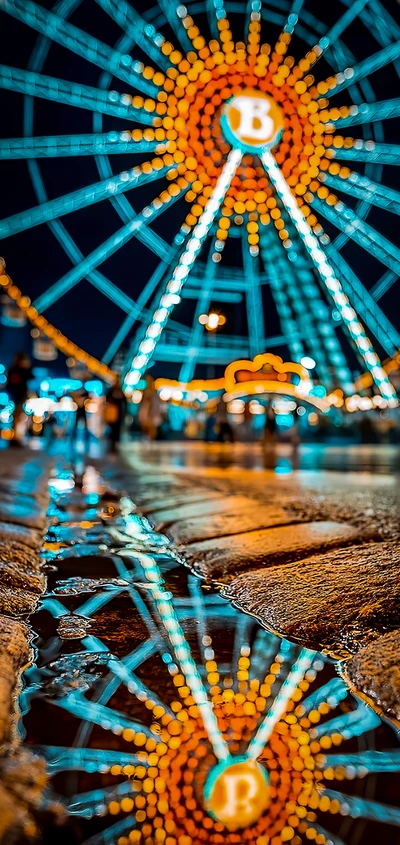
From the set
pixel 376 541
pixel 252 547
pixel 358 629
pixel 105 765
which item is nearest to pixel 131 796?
pixel 105 765

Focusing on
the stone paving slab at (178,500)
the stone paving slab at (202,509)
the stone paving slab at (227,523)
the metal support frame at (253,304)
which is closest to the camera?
the stone paving slab at (227,523)

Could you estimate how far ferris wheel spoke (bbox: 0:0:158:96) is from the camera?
1298cm

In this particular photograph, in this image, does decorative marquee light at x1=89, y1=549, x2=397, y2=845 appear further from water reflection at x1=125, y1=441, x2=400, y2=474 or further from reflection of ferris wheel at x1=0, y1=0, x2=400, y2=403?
reflection of ferris wheel at x1=0, y1=0, x2=400, y2=403

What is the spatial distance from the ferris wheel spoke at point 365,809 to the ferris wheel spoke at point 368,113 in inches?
567

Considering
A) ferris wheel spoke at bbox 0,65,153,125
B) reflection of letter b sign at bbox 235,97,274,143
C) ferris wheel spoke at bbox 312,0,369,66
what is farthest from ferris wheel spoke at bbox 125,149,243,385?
ferris wheel spoke at bbox 312,0,369,66

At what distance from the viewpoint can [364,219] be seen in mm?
15461

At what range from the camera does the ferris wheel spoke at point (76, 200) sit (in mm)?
13734

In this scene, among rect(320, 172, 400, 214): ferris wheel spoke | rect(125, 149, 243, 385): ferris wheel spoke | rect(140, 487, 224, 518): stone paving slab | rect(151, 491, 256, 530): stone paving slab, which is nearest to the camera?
rect(151, 491, 256, 530): stone paving slab

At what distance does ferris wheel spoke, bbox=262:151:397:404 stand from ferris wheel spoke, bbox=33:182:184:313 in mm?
1775

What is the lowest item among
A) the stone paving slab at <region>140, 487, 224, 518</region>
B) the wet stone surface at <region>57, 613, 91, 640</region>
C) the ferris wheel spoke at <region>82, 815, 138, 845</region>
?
the ferris wheel spoke at <region>82, 815, 138, 845</region>

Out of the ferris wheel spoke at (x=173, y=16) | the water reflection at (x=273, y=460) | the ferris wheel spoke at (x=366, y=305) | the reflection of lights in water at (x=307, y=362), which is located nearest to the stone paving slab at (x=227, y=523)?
the water reflection at (x=273, y=460)

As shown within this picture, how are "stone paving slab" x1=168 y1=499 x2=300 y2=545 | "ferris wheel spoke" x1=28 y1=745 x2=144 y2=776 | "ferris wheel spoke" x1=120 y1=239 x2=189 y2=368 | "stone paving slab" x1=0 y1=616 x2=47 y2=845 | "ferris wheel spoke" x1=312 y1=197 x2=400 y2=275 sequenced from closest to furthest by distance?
"stone paving slab" x1=0 y1=616 x2=47 y2=845
"ferris wheel spoke" x1=28 y1=745 x2=144 y2=776
"stone paving slab" x1=168 y1=499 x2=300 y2=545
"ferris wheel spoke" x1=312 y1=197 x2=400 y2=275
"ferris wheel spoke" x1=120 y1=239 x2=189 y2=368

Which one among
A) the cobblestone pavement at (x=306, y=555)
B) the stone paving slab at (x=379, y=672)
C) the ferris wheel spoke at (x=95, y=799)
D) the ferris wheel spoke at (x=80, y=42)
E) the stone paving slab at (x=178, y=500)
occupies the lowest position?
the ferris wheel spoke at (x=95, y=799)

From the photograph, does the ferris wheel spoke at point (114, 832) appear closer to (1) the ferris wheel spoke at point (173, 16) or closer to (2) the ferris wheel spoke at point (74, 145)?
(2) the ferris wheel spoke at point (74, 145)
